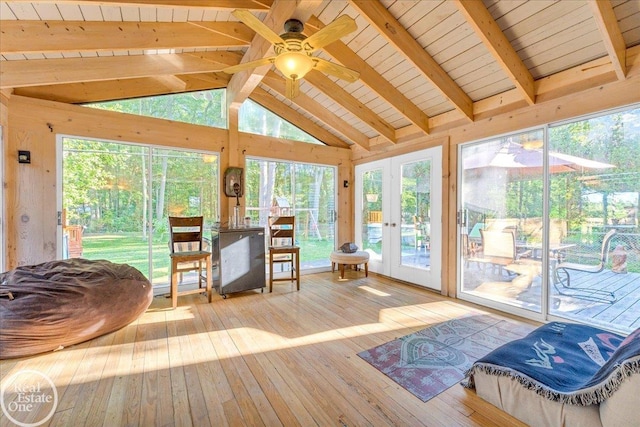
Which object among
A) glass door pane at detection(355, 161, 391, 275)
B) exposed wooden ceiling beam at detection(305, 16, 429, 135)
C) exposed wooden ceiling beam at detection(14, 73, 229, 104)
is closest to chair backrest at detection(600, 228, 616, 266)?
exposed wooden ceiling beam at detection(305, 16, 429, 135)

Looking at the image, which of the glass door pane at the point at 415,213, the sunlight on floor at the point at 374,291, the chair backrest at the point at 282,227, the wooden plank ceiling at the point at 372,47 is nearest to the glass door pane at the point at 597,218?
the wooden plank ceiling at the point at 372,47

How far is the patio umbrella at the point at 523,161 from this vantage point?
2814 millimetres

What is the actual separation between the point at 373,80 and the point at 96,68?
3.17 m

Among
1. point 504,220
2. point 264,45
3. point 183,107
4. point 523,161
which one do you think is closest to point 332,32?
point 264,45

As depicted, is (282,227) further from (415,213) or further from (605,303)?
(605,303)

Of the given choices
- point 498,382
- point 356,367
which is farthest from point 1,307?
point 498,382

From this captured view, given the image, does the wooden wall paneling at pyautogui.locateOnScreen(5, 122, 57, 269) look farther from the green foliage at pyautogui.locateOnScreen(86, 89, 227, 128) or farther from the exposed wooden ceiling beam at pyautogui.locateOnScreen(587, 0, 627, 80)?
the exposed wooden ceiling beam at pyautogui.locateOnScreen(587, 0, 627, 80)

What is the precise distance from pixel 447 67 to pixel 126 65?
3.63 m

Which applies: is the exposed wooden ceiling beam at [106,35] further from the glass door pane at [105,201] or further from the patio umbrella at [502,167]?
the patio umbrella at [502,167]

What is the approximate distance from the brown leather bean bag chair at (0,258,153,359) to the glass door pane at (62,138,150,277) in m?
0.58

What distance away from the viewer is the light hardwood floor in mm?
1627

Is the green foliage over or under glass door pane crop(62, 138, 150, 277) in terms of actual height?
over

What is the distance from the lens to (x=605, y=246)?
2.65 meters

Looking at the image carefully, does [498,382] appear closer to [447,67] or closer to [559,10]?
[559,10]
